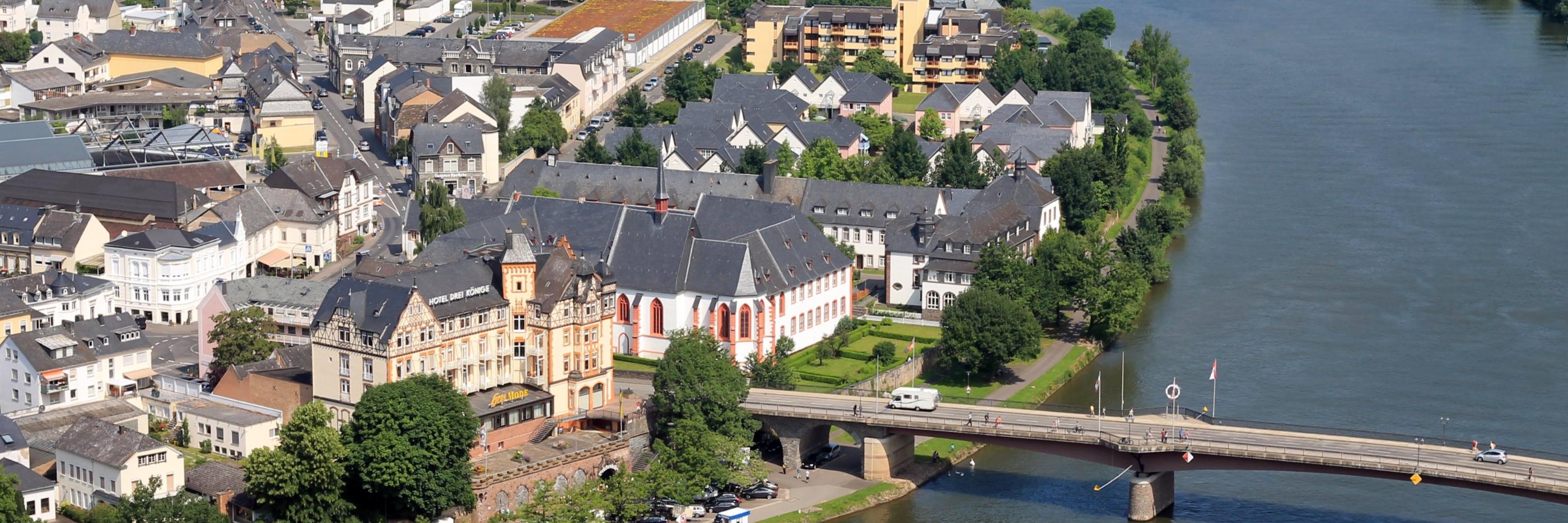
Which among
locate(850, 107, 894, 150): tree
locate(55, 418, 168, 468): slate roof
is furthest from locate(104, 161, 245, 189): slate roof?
locate(55, 418, 168, 468): slate roof

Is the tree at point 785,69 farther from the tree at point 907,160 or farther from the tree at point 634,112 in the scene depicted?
the tree at point 907,160

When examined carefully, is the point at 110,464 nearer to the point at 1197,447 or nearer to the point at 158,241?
the point at 158,241

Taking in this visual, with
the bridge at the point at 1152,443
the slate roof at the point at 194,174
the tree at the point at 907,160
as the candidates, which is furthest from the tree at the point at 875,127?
the bridge at the point at 1152,443

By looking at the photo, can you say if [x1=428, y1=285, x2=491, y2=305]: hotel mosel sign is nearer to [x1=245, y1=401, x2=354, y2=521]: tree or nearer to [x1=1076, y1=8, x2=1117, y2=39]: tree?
[x1=245, y1=401, x2=354, y2=521]: tree

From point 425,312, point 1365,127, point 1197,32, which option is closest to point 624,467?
point 425,312

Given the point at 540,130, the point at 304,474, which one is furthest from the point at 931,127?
the point at 304,474
